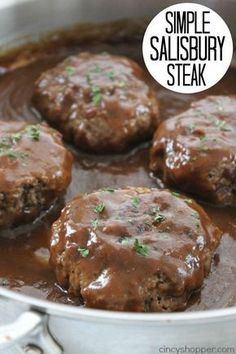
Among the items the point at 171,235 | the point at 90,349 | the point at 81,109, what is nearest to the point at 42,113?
the point at 81,109

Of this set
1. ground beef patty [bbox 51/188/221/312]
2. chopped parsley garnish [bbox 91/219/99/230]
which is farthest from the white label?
chopped parsley garnish [bbox 91/219/99/230]

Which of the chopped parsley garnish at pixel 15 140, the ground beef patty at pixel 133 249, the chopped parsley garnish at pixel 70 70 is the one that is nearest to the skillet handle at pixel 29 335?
the ground beef patty at pixel 133 249

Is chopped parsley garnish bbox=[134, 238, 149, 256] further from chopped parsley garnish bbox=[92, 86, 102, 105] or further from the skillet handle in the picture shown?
chopped parsley garnish bbox=[92, 86, 102, 105]

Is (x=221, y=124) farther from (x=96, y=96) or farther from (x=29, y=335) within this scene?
(x=29, y=335)

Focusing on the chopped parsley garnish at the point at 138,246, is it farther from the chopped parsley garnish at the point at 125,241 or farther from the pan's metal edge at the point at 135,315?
the pan's metal edge at the point at 135,315
